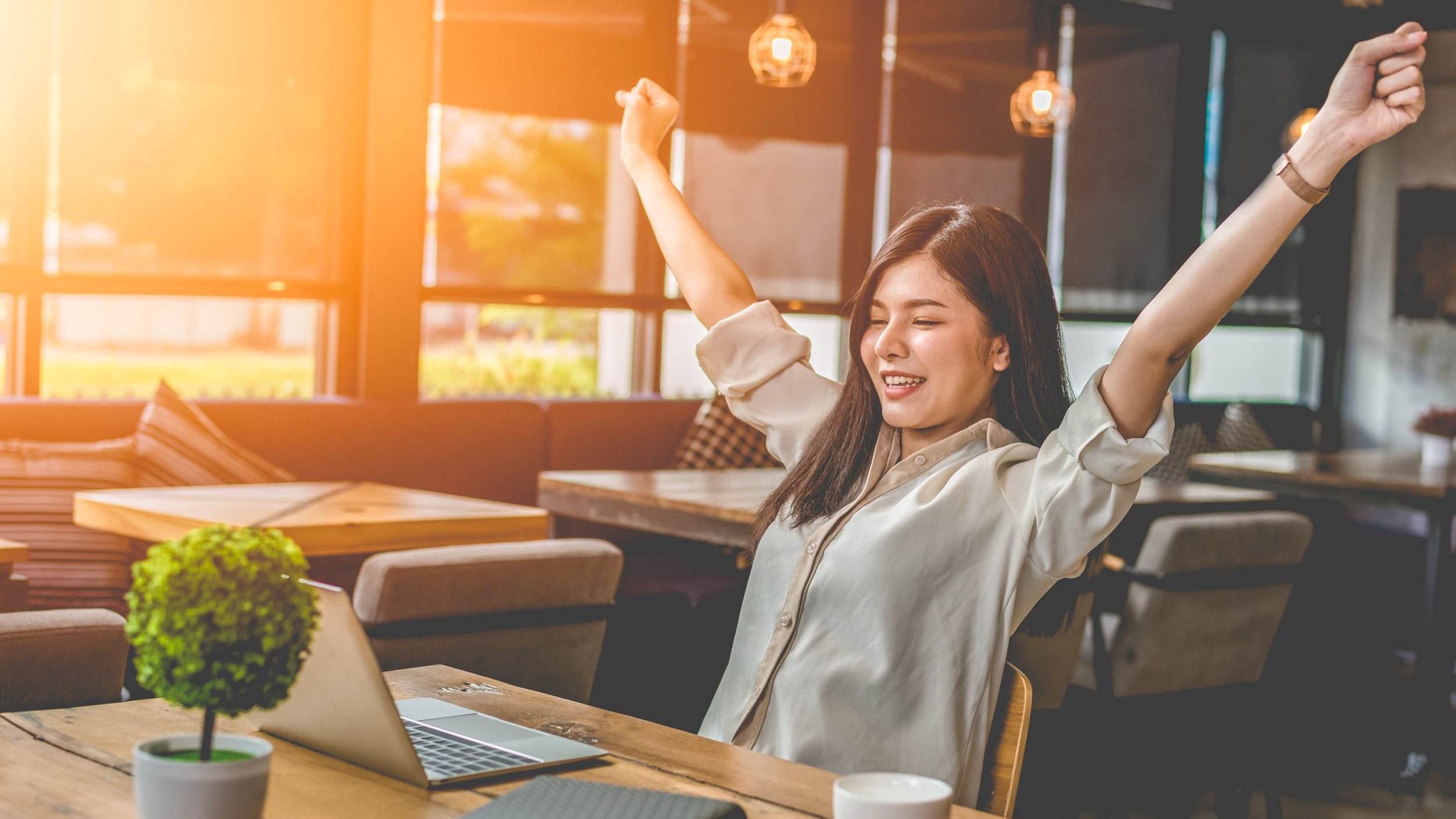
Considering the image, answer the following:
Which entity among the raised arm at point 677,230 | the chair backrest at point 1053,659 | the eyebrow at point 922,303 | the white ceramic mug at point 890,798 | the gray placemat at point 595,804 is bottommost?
the chair backrest at point 1053,659

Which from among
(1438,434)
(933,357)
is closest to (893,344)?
(933,357)

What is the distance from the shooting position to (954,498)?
1398 mm

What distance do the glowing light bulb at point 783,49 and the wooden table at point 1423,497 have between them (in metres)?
1.94

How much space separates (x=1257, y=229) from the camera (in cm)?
122

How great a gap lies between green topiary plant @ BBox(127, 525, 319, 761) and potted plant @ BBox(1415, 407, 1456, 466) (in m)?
4.72

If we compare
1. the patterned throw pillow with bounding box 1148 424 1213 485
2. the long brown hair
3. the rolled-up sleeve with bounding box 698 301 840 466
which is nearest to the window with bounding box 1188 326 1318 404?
the patterned throw pillow with bounding box 1148 424 1213 485

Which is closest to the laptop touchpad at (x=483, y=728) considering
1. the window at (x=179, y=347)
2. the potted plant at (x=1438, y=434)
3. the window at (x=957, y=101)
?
the window at (x=179, y=347)

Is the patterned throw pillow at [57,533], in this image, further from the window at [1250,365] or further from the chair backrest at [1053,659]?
the window at [1250,365]

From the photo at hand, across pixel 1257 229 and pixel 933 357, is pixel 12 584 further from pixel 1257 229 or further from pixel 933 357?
pixel 1257 229

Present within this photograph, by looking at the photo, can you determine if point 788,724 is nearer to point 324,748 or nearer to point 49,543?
point 324,748

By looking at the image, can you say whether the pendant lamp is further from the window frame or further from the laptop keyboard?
the laptop keyboard

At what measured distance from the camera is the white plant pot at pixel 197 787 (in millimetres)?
861

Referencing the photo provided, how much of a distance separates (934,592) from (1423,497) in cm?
340

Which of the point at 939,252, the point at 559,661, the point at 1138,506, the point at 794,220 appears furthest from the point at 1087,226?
the point at 939,252
